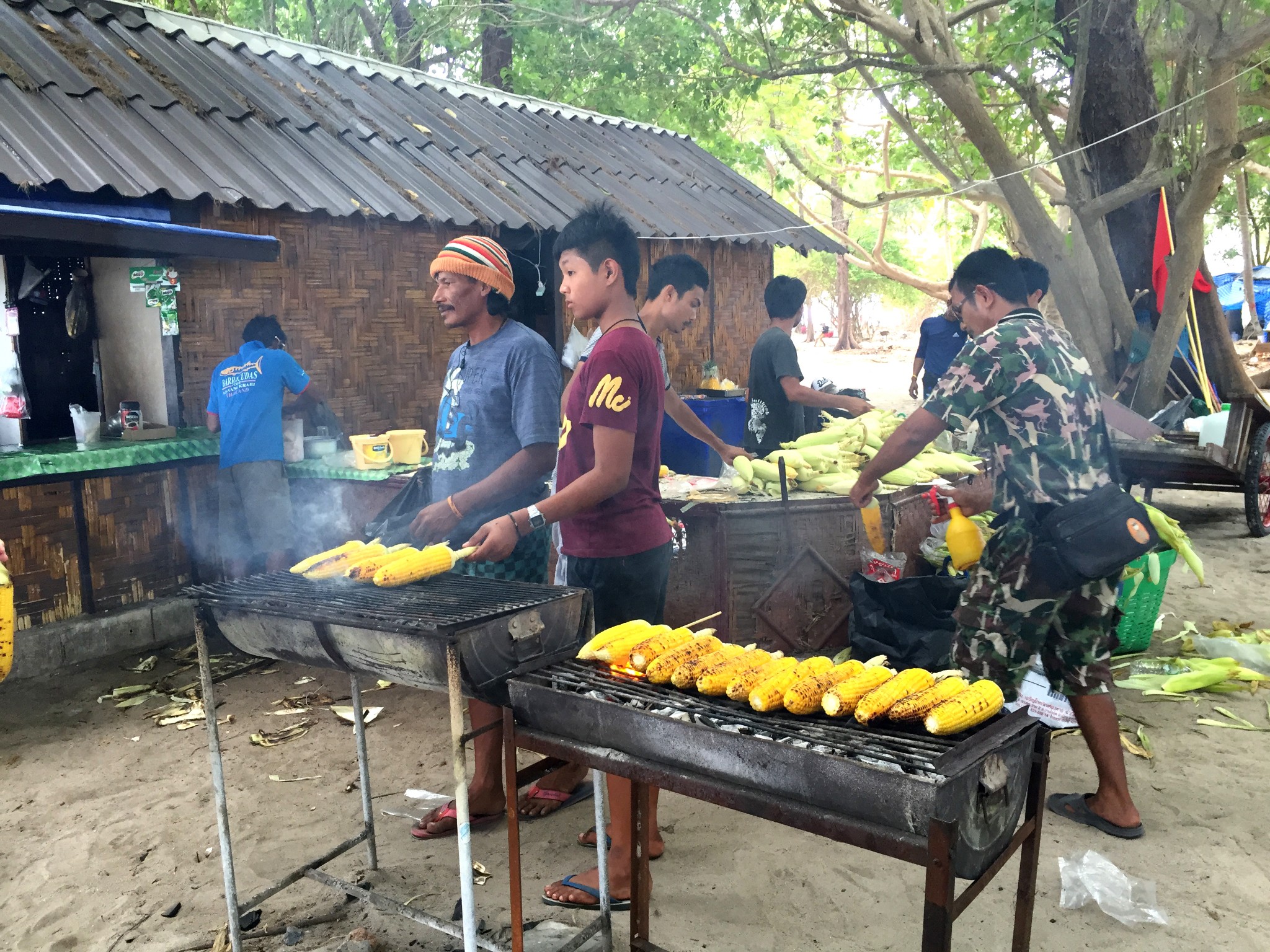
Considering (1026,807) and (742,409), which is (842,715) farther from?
(742,409)

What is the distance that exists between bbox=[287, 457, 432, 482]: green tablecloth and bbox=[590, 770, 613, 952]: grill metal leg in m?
3.97

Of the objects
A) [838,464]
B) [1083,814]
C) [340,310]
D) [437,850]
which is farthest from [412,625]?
[340,310]

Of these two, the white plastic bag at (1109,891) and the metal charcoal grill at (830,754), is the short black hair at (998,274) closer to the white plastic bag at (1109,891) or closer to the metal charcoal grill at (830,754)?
the metal charcoal grill at (830,754)

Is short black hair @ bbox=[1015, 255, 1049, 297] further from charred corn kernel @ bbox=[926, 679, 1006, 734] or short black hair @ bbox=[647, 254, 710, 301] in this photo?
charred corn kernel @ bbox=[926, 679, 1006, 734]

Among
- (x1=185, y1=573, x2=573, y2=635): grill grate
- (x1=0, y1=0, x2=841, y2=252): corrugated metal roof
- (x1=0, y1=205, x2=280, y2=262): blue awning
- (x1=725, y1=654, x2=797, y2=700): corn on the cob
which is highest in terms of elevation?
(x1=0, y1=0, x2=841, y2=252): corrugated metal roof

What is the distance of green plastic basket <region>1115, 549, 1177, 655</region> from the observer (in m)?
5.82

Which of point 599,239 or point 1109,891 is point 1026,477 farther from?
point 599,239

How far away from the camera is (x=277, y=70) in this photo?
8773mm

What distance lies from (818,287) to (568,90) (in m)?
30.5

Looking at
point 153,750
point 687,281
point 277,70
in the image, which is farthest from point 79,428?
point 687,281

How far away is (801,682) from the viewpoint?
2387 mm

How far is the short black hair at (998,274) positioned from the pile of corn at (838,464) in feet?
6.18

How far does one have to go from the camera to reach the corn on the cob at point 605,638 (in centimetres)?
279

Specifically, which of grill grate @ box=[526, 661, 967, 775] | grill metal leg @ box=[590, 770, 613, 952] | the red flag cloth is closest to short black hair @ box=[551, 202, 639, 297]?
grill grate @ box=[526, 661, 967, 775]
